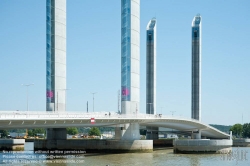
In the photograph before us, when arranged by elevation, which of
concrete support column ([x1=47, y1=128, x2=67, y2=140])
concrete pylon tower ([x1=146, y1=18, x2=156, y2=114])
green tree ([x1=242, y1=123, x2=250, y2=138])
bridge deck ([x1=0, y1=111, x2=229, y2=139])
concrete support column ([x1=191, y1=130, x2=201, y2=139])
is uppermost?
concrete pylon tower ([x1=146, y1=18, x2=156, y2=114])

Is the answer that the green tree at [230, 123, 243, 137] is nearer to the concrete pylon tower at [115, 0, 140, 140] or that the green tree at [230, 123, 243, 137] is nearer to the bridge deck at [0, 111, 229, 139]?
the bridge deck at [0, 111, 229, 139]

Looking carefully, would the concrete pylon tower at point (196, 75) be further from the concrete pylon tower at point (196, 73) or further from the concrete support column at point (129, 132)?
the concrete support column at point (129, 132)

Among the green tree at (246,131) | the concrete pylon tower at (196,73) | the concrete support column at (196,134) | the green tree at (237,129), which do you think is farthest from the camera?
the green tree at (237,129)

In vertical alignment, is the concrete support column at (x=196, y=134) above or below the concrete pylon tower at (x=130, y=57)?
below

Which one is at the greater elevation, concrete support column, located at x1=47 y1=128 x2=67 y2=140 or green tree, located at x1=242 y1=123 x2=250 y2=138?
concrete support column, located at x1=47 y1=128 x2=67 y2=140

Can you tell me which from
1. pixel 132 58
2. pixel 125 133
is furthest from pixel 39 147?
pixel 132 58

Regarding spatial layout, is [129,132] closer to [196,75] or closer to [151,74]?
[151,74]

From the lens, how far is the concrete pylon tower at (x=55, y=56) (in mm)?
78500

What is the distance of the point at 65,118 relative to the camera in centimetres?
5422

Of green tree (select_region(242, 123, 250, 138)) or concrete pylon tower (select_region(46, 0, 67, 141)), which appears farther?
green tree (select_region(242, 123, 250, 138))

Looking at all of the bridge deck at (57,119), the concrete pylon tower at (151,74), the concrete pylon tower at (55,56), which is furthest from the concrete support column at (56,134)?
the concrete pylon tower at (151,74)

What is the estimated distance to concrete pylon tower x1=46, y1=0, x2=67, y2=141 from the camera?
78.5 metres

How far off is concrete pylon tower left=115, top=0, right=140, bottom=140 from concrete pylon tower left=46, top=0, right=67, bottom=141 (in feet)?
32.1

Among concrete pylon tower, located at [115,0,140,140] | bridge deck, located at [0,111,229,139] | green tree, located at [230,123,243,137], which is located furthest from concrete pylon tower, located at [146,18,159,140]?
green tree, located at [230,123,243,137]
